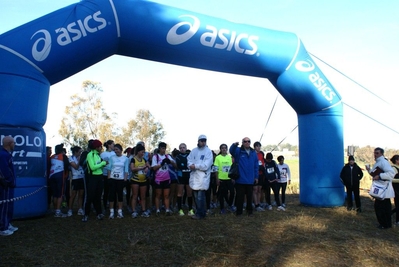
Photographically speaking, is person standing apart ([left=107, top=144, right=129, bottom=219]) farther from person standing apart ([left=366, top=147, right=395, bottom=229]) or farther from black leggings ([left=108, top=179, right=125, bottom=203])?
person standing apart ([left=366, top=147, right=395, bottom=229])

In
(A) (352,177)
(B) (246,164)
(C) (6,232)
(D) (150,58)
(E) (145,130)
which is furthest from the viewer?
(E) (145,130)

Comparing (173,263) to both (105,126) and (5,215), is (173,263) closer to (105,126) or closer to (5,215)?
(5,215)

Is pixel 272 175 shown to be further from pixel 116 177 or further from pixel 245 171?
pixel 116 177

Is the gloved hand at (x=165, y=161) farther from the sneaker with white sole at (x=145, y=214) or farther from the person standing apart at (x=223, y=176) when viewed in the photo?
the person standing apart at (x=223, y=176)

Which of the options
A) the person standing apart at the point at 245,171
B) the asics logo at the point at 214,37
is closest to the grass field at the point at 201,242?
the person standing apart at the point at 245,171

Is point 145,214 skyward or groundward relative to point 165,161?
groundward

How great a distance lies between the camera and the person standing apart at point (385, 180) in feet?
23.3

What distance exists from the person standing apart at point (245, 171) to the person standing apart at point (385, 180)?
99.5 inches

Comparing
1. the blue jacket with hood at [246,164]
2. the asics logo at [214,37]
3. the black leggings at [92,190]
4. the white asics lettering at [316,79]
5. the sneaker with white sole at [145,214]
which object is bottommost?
the sneaker with white sole at [145,214]

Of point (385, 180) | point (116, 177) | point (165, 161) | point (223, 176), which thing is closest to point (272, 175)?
point (223, 176)

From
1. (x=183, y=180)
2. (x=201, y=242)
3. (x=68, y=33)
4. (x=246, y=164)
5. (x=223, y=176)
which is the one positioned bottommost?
(x=201, y=242)

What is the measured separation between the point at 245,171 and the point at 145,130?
1398 inches

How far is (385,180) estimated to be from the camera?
7.14 meters

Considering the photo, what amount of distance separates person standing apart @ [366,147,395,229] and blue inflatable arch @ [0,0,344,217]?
2659 mm
